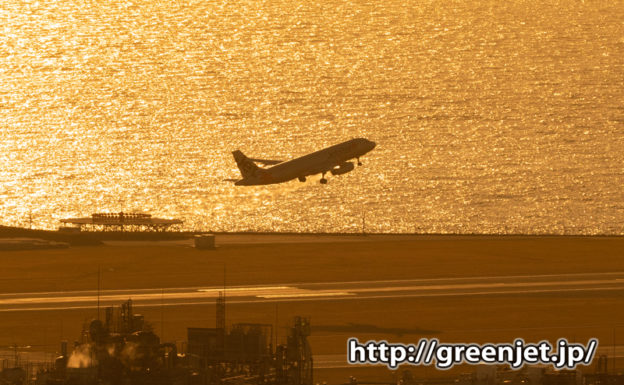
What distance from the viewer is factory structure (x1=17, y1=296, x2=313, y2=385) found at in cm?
12106

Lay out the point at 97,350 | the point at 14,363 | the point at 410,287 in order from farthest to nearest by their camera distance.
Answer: the point at 410,287 → the point at 14,363 → the point at 97,350

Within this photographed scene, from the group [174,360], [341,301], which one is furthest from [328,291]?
[174,360]

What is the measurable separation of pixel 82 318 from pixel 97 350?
132ft

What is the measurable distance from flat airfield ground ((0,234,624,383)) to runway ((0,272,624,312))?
0.11 meters

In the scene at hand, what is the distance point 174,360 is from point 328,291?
194 feet

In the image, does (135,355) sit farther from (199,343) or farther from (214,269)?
(214,269)

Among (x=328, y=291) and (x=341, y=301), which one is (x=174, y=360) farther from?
(x=328, y=291)

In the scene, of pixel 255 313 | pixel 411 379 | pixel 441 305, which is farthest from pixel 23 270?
pixel 411 379

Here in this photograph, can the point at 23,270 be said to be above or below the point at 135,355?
above

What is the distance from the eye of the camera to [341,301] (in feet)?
573

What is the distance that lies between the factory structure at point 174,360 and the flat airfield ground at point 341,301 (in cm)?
1076

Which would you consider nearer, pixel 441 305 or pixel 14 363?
pixel 14 363

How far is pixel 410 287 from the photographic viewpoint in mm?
185250

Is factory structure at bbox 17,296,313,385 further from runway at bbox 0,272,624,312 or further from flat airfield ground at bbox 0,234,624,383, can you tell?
runway at bbox 0,272,624,312
